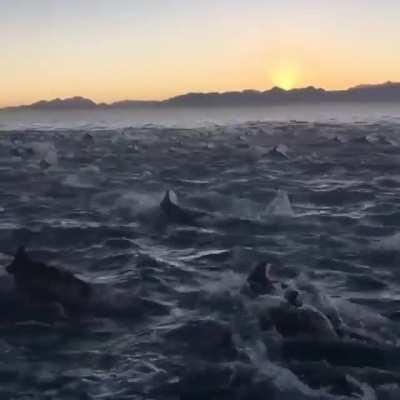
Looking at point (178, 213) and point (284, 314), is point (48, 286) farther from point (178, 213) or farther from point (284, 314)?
point (178, 213)

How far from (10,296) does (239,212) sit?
1168 cm

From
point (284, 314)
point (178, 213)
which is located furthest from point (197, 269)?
point (178, 213)

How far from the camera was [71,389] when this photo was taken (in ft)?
34.9

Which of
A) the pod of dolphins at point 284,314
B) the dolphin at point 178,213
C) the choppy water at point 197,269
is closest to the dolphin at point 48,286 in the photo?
the pod of dolphins at point 284,314

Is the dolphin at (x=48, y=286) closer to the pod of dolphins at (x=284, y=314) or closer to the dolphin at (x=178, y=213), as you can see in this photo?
the pod of dolphins at (x=284, y=314)

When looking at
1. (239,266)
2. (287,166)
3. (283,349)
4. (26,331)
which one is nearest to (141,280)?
(239,266)

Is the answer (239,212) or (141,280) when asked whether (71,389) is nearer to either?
(141,280)

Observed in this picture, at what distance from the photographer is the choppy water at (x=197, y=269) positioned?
10.9 m

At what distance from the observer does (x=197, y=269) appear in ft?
55.6

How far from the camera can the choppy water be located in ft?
35.7

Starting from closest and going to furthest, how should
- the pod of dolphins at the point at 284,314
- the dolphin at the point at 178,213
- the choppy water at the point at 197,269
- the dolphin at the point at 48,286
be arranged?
the choppy water at the point at 197,269, the pod of dolphins at the point at 284,314, the dolphin at the point at 48,286, the dolphin at the point at 178,213

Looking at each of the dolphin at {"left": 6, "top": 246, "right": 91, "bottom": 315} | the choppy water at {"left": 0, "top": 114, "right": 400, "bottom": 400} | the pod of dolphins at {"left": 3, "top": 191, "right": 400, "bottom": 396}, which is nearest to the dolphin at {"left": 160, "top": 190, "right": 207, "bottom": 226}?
the choppy water at {"left": 0, "top": 114, "right": 400, "bottom": 400}

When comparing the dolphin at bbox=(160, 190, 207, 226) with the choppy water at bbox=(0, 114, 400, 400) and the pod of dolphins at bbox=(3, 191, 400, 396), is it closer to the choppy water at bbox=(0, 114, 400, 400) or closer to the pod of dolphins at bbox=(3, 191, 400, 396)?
the choppy water at bbox=(0, 114, 400, 400)

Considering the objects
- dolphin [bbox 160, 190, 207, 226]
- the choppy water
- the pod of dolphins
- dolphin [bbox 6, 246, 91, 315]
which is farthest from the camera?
dolphin [bbox 160, 190, 207, 226]
